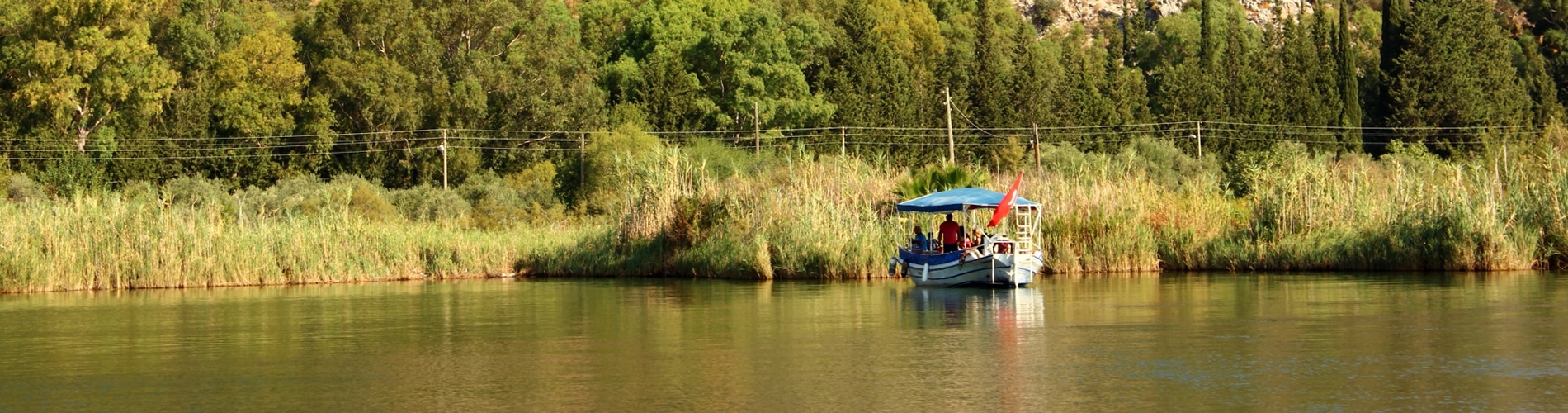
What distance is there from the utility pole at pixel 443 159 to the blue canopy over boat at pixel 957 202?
1478 inches

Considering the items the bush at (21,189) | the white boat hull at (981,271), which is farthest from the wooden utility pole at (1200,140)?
the bush at (21,189)

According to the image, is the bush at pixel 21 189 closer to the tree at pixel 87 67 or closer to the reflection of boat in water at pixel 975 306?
the tree at pixel 87 67

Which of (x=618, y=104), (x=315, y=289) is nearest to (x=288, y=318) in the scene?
(x=315, y=289)

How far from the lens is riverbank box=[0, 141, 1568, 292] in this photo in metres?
33.8

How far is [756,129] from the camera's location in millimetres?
72812

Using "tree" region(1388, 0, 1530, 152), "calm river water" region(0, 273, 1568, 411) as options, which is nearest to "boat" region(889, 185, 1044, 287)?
"calm river water" region(0, 273, 1568, 411)

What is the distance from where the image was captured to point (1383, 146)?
8619cm

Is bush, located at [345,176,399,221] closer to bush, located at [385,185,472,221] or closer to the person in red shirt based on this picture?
bush, located at [385,185,472,221]

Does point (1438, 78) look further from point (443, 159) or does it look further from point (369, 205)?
point (369, 205)

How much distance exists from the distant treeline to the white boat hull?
1503 inches

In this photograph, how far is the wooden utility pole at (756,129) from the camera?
71562 millimetres

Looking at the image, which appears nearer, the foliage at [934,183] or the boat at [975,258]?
the boat at [975,258]

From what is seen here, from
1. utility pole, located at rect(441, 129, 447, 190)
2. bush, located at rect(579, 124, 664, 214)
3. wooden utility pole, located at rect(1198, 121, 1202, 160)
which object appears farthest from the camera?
wooden utility pole, located at rect(1198, 121, 1202, 160)

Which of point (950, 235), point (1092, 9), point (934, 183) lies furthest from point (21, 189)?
point (1092, 9)
